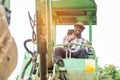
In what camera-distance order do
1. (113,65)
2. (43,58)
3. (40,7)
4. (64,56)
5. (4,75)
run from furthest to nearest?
(113,65) → (64,56) → (43,58) → (40,7) → (4,75)

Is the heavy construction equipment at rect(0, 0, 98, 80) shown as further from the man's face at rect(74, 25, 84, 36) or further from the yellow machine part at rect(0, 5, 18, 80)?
the yellow machine part at rect(0, 5, 18, 80)

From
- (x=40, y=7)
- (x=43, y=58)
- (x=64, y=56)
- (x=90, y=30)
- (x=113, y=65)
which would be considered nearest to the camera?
(x=40, y=7)

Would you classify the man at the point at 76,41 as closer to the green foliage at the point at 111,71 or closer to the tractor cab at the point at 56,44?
the tractor cab at the point at 56,44

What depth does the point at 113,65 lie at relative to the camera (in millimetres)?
15891

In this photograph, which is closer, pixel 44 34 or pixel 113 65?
pixel 44 34

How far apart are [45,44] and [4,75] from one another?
1535 mm

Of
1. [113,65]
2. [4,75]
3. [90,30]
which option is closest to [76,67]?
[90,30]

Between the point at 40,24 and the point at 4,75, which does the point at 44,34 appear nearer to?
the point at 40,24

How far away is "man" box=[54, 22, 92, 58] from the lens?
7.24 m

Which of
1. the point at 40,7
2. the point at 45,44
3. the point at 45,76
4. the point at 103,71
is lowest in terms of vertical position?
the point at 103,71

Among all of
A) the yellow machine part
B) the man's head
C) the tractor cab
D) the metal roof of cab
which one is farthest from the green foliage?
the yellow machine part

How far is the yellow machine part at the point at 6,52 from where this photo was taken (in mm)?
1843

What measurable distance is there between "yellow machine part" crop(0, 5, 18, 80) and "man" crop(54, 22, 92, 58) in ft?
16.5

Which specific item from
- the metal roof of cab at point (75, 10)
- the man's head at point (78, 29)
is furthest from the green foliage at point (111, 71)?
the man's head at point (78, 29)
